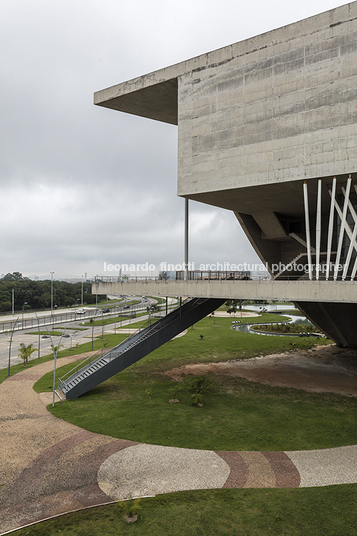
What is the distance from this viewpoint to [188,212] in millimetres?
29812

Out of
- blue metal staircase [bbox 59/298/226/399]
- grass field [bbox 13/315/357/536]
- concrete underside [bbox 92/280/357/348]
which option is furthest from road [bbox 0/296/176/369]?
concrete underside [bbox 92/280/357/348]

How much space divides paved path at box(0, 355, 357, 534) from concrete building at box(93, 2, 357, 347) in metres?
8.17

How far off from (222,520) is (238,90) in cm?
2337

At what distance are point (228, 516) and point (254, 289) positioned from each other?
38.7 ft

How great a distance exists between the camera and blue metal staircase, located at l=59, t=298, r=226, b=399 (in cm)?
2400

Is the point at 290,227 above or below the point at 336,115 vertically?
below

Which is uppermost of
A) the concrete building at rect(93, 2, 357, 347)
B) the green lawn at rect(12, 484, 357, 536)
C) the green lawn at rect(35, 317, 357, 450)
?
the concrete building at rect(93, 2, 357, 347)

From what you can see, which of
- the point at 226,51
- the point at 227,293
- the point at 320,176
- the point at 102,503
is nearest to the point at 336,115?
the point at 320,176

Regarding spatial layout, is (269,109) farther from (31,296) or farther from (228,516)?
(31,296)

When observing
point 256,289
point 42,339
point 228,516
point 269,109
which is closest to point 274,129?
point 269,109

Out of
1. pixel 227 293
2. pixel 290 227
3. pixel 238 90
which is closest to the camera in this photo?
pixel 227 293

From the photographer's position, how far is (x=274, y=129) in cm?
2177

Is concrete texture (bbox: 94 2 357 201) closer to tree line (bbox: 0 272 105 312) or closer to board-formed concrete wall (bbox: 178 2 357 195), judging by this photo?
board-formed concrete wall (bbox: 178 2 357 195)

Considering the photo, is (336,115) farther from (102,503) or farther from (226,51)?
(102,503)
